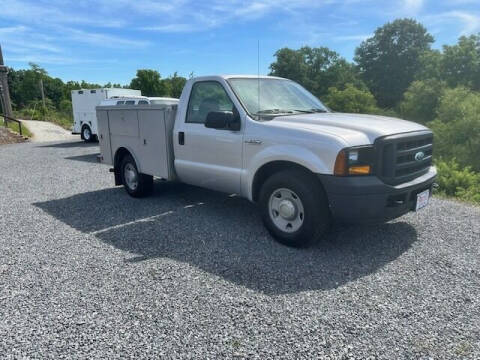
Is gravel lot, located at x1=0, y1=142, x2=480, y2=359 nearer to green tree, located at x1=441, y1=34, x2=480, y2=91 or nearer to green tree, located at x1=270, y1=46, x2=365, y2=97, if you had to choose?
green tree, located at x1=441, y1=34, x2=480, y2=91

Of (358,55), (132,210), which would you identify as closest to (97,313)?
(132,210)

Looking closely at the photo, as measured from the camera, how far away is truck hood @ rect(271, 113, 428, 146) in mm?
3693

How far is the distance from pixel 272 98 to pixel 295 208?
5.31 feet

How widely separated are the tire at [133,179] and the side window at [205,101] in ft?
5.60

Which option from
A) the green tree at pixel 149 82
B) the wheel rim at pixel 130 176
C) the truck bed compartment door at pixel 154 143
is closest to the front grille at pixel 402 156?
the truck bed compartment door at pixel 154 143

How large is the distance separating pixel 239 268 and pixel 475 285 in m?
2.19

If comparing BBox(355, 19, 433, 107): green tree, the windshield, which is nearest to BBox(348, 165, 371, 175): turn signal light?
the windshield

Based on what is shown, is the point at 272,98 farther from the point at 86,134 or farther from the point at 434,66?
the point at 434,66

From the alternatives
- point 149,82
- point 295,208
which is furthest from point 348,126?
point 149,82

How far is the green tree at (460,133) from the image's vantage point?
395 inches

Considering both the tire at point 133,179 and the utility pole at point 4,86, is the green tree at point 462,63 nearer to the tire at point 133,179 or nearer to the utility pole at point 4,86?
the tire at point 133,179

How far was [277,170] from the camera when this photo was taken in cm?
431

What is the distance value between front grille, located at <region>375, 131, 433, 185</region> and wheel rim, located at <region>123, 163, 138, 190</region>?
14.1 ft

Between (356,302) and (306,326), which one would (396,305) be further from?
(306,326)
